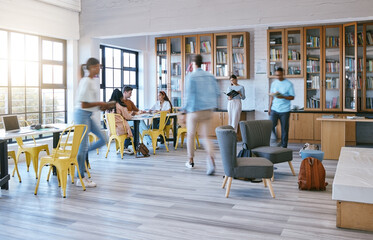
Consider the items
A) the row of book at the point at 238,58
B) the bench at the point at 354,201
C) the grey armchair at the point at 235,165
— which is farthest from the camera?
the row of book at the point at 238,58

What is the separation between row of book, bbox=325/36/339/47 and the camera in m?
10.1

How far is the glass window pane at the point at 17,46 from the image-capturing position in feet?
26.2

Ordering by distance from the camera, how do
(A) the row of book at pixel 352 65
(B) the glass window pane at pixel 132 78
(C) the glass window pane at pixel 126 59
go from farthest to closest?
1. (B) the glass window pane at pixel 132 78
2. (C) the glass window pane at pixel 126 59
3. (A) the row of book at pixel 352 65

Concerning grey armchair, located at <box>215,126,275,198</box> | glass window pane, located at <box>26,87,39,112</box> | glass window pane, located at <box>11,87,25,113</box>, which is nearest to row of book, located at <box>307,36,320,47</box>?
grey armchair, located at <box>215,126,275,198</box>

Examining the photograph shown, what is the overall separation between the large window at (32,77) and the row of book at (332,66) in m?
6.58

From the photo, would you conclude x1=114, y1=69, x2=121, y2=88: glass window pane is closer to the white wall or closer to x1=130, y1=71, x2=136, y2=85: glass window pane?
x1=130, y1=71, x2=136, y2=85: glass window pane

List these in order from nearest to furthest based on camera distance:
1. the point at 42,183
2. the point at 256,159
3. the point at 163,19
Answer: the point at 256,159
the point at 42,183
the point at 163,19

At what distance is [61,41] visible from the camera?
30.8ft

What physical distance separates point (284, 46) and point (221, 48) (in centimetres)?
177

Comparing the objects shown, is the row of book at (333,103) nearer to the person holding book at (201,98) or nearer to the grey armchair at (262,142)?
the grey armchair at (262,142)

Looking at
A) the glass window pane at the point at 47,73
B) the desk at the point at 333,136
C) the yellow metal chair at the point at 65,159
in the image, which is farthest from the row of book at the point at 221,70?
the yellow metal chair at the point at 65,159

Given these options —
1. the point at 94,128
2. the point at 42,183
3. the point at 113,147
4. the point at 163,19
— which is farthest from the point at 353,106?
the point at 42,183

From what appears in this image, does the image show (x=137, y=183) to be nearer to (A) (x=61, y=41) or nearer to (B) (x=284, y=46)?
(A) (x=61, y=41)

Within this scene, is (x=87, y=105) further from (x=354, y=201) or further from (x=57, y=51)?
(x=57, y=51)
